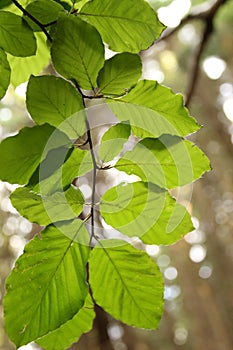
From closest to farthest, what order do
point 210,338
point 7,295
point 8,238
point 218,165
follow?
1. point 7,295
2. point 8,238
3. point 210,338
4. point 218,165

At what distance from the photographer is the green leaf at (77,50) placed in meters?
0.44

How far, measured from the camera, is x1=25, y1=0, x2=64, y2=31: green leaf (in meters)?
0.48

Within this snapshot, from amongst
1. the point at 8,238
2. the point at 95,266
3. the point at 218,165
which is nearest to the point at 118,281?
the point at 95,266

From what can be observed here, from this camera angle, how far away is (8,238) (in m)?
7.95

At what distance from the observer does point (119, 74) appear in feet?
1.52

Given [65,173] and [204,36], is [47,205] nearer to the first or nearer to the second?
[65,173]

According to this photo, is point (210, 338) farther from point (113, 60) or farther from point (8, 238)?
point (113, 60)

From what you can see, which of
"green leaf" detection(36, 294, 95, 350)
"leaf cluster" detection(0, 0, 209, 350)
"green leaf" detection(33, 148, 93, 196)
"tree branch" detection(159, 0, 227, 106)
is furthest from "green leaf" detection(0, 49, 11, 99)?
"tree branch" detection(159, 0, 227, 106)

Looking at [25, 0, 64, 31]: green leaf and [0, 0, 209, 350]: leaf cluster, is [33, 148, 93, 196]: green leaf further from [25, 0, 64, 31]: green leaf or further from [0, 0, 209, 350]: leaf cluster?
[25, 0, 64, 31]: green leaf

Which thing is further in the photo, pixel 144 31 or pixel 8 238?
pixel 8 238

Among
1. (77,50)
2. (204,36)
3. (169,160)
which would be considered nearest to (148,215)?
(169,160)

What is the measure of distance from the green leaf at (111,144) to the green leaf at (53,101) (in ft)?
0.12

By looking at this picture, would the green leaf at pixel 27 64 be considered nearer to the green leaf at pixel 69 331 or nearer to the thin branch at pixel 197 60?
the green leaf at pixel 69 331

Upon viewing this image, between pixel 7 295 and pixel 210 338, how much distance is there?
885 cm
